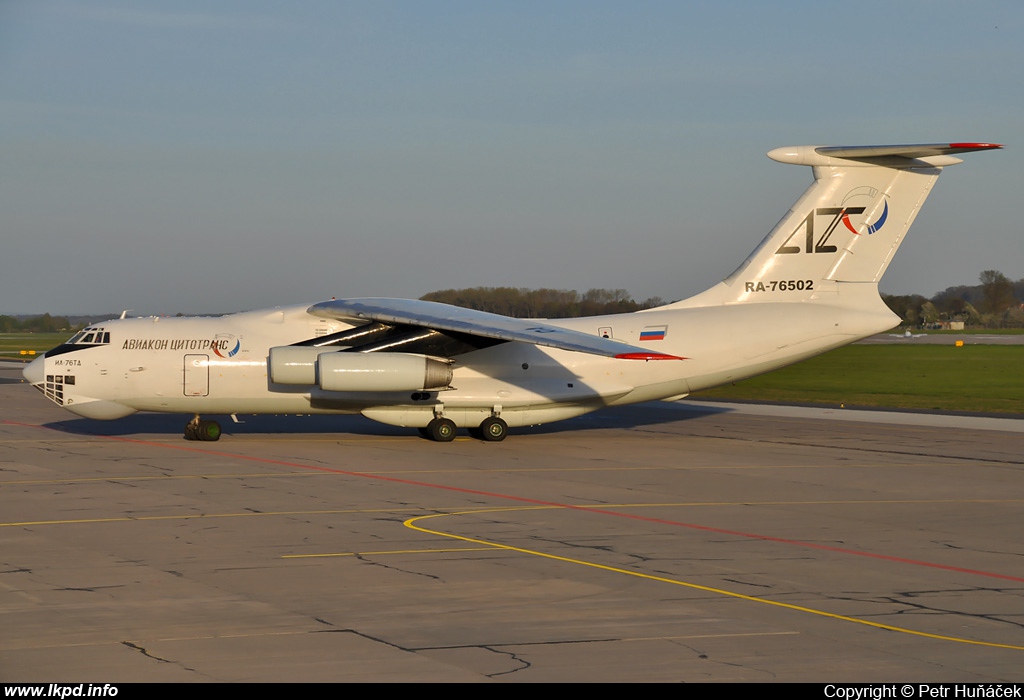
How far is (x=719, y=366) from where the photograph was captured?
22.3 m

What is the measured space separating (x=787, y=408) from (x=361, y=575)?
21.9 meters

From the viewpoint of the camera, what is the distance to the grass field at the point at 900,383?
3181 centimetres

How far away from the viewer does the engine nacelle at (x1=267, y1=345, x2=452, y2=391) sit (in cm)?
2031

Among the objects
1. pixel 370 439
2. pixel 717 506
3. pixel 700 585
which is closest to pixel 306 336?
pixel 370 439

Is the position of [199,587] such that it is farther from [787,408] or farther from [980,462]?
[787,408]

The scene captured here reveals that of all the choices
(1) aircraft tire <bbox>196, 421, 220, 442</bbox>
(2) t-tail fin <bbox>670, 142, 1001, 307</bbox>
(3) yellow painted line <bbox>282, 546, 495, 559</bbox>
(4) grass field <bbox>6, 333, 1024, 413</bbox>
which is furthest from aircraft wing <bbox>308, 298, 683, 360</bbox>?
(3) yellow painted line <bbox>282, 546, 495, 559</bbox>

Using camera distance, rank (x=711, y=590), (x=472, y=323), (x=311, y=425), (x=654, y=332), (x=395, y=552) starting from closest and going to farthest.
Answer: (x=711, y=590), (x=395, y=552), (x=472, y=323), (x=654, y=332), (x=311, y=425)

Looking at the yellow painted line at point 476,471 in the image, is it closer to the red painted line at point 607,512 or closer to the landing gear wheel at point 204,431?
the red painted line at point 607,512

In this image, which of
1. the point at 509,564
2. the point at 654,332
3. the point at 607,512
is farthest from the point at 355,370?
the point at 509,564

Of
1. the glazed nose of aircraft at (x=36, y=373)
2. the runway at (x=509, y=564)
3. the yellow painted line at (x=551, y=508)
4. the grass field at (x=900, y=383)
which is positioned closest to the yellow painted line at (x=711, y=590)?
the runway at (x=509, y=564)

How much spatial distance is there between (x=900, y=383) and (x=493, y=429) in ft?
71.8

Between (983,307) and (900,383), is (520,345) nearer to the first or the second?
(900,383)

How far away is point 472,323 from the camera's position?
19.6 meters

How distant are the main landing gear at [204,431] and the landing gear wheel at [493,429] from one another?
208 inches
